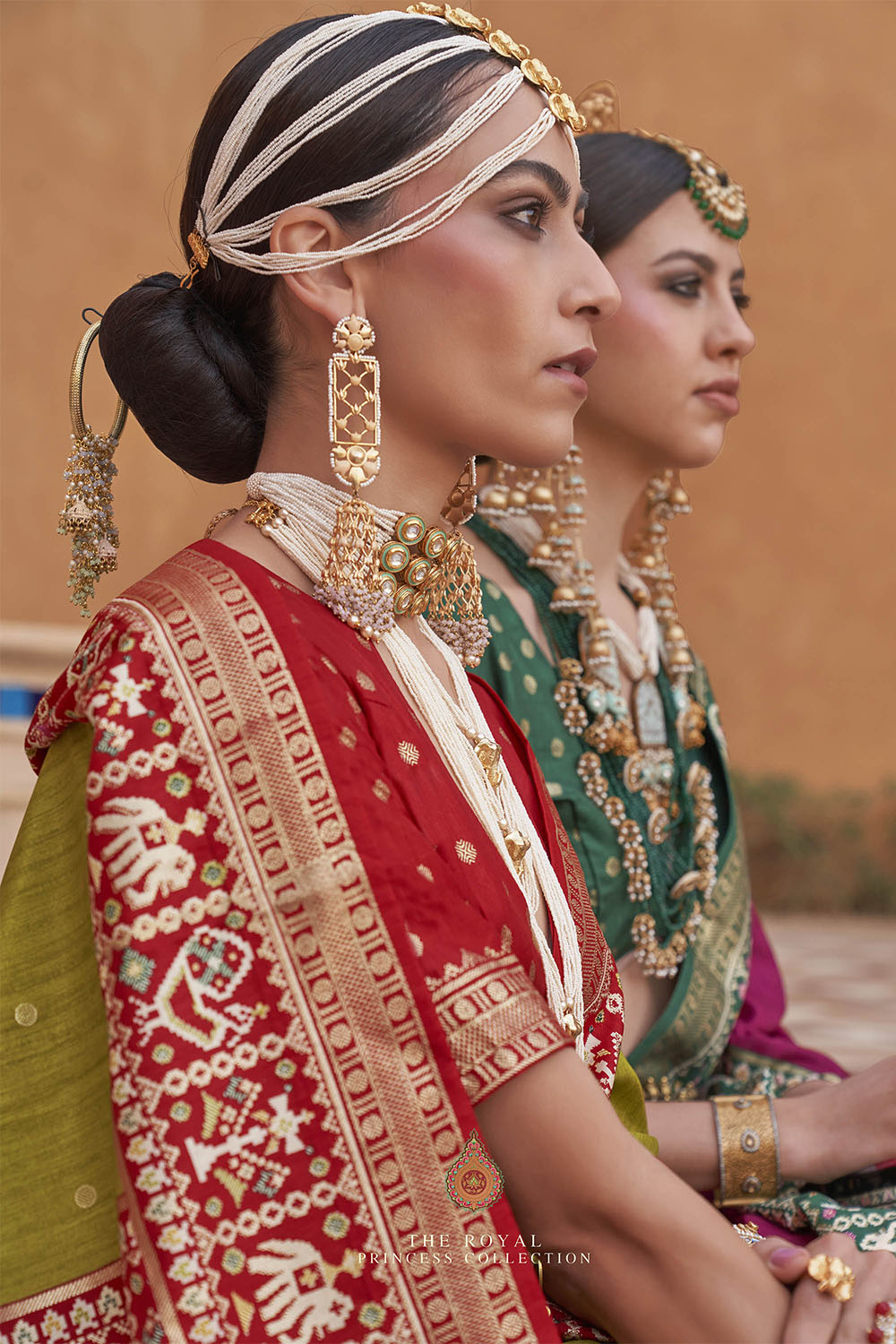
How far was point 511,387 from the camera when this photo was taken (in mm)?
Answer: 1269

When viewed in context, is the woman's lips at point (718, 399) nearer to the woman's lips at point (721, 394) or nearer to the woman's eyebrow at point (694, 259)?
the woman's lips at point (721, 394)

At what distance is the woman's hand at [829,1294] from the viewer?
3.46 feet

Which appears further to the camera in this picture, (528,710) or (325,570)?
(528,710)

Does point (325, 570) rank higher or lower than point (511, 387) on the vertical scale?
lower

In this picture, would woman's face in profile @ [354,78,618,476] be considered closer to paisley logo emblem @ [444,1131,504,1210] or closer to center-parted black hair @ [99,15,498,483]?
center-parted black hair @ [99,15,498,483]

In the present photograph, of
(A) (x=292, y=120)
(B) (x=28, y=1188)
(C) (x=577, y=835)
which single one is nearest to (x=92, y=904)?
(B) (x=28, y=1188)

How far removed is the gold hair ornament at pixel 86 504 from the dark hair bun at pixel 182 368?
2.0 inches

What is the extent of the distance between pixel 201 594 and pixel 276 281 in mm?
387

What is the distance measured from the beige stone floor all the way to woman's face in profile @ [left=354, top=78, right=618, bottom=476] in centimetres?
324

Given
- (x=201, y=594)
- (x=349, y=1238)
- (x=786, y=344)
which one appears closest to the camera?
(x=349, y=1238)

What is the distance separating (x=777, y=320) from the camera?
839cm

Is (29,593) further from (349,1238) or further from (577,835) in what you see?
(349,1238)

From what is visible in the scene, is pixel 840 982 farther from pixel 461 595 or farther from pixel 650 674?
pixel 461 595

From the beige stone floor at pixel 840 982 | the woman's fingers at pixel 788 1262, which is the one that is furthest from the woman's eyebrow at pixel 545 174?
the beige stone floor at pixel 840 982
